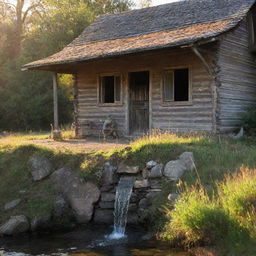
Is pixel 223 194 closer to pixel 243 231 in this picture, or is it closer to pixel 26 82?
pixel 243 231

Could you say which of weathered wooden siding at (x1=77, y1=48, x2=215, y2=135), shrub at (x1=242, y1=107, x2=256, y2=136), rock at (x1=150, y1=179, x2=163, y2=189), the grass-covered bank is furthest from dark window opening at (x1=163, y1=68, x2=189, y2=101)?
rock at (x1=150, y1=179, x2=163, y2=189)

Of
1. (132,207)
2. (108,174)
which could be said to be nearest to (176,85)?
(108,174)

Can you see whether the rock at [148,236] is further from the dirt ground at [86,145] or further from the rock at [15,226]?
the dirt ground at [86,145]

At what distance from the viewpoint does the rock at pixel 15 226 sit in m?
8.44

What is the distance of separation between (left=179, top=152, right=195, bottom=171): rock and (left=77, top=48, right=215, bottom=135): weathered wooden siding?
13.3 feet

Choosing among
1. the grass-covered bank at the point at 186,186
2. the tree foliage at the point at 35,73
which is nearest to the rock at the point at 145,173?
the grass-covered bank at the point at 186,186

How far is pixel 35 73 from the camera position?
26.8 metres

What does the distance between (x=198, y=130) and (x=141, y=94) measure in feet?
11.6

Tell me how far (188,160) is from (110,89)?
813 cm

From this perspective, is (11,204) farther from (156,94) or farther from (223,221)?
(156,94)

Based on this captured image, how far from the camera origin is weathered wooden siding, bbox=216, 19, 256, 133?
43.3 ft

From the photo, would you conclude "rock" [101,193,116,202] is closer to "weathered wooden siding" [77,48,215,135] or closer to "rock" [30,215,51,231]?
"rock" [30,215,51,231]

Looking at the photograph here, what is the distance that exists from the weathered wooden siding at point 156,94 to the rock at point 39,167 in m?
5.12

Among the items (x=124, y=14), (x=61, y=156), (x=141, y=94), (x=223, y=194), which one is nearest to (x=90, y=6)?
(x=124, y=14)
